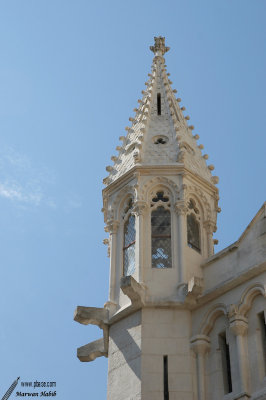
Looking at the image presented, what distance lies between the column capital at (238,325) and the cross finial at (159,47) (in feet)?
53.5

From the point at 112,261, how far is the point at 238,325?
5332 mm

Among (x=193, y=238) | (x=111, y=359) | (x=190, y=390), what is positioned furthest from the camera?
(x=193, y=238)

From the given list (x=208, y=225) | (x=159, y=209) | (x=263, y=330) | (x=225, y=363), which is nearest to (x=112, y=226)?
(x=159, y=209)

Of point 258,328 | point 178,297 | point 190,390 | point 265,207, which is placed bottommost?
point 190,390

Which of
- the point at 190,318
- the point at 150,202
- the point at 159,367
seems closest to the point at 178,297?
the point at 190,318

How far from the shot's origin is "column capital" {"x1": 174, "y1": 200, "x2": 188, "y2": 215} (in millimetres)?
23891

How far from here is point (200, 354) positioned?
2069cm

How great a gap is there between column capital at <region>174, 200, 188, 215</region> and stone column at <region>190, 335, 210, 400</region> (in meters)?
4.33

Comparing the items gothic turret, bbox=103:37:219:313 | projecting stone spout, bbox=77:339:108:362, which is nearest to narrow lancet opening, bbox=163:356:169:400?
gothic turret, bbox=103:37:219:313

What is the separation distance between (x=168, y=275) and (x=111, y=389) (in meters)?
3.61

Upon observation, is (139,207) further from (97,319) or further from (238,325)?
(238,325)

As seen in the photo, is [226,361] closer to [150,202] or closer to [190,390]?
[190,390]

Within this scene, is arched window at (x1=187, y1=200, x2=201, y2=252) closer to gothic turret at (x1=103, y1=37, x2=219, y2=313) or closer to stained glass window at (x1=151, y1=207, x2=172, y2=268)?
gothic turret at (x1=103, y1=37, x2=219, y2=313)

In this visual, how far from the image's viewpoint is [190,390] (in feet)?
65.6
